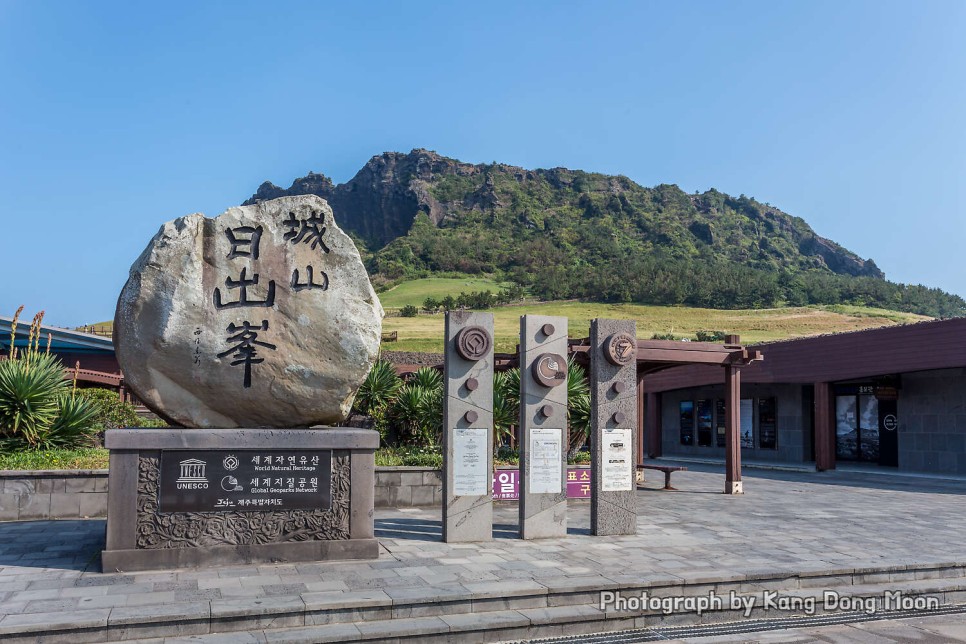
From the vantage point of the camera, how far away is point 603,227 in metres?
108

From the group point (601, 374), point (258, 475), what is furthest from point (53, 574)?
point (601, 374)

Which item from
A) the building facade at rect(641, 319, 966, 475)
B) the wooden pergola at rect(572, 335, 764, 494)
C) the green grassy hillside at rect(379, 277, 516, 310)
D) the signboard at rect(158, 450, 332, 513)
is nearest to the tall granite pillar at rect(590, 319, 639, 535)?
the signboard at rect(158, 450, 332, 513)

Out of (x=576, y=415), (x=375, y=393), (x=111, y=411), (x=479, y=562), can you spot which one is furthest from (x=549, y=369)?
(x=111, y=411)

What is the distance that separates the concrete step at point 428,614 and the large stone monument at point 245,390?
5.21 ft

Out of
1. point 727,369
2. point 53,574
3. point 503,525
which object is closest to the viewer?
point 53,574

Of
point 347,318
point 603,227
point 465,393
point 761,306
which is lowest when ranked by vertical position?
point 465,393

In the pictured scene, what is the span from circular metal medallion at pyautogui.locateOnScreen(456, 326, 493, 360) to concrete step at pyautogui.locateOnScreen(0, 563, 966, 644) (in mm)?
3236

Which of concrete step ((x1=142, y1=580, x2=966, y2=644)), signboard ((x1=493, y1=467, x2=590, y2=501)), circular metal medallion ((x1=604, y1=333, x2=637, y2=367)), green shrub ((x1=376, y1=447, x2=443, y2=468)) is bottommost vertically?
concrete step ((x1=142, y1=580, x2=966, y2=644))

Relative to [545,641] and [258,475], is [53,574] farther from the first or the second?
[545,641]

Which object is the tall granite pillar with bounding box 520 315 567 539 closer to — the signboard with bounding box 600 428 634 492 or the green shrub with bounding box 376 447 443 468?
the signboard with bounding box 600 428 634 492

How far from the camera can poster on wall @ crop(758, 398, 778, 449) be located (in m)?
26.9

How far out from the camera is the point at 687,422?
31219mm

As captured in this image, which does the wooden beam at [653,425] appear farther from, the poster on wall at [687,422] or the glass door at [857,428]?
the glass door at [857,428]

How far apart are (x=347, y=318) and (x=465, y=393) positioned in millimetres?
2077
